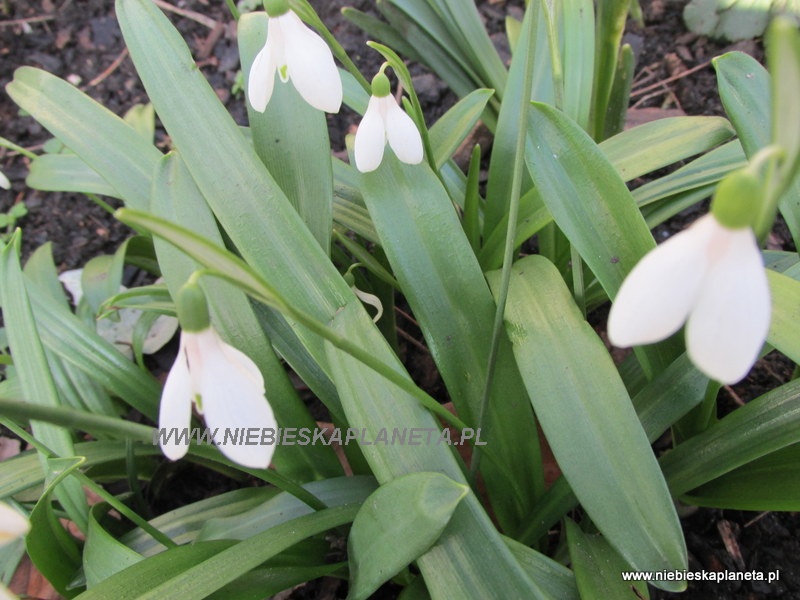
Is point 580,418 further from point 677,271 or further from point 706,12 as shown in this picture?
point 706,12

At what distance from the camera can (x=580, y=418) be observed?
3.08 feet

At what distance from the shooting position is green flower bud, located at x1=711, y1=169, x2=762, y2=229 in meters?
0.47

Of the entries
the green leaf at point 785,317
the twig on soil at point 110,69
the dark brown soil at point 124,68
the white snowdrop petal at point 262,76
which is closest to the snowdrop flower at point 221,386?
the white snowdrop petal at point 262,76

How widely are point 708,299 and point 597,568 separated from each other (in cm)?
65

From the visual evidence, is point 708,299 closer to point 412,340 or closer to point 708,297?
point 708,297

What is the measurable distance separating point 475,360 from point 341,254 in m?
0.54

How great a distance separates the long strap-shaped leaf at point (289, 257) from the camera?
864 mm

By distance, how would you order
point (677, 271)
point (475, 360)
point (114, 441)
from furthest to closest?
point (114, 441)
point (475, 360)
point (677, 271)

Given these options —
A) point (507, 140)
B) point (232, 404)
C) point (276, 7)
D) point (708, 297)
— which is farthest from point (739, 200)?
point (507, 140)

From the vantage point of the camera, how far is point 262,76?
991 millimetres

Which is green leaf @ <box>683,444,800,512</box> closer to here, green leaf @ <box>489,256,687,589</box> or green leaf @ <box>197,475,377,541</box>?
green leaf @ <box>489,256,687,589</box>

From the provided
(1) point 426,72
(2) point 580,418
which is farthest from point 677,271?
(1) point 426,72

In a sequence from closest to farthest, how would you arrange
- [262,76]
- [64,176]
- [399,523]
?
[399,523]
[262,76]
[64,176]

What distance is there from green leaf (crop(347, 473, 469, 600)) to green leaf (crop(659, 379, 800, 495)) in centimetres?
48
